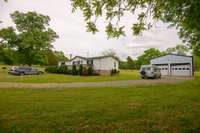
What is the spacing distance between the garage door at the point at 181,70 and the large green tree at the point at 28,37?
25.3 meters

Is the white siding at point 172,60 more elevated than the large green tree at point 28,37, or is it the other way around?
the large green tree at point 28,37

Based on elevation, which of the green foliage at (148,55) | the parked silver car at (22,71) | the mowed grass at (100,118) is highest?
the green foliage at (148,55)

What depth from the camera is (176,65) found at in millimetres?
35688

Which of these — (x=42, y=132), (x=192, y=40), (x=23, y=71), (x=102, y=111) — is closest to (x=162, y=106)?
(x=102, y=111)

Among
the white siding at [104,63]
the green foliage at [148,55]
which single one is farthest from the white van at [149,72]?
the green foliage at [148,55]

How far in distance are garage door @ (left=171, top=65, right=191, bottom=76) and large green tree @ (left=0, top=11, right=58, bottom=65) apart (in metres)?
25.3

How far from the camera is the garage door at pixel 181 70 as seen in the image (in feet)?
111

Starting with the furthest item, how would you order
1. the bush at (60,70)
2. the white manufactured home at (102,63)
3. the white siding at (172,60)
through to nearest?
1. the bush at (60,70)
2. the white manufactured home at (102,63)
3. the white siding at (172,60)

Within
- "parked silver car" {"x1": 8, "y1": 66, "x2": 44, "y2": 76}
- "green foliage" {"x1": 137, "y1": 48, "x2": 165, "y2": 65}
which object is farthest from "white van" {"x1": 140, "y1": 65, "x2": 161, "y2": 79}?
"green foliage" {"x1": 137, "y1": 48, "x2": 165, "y2": 65}

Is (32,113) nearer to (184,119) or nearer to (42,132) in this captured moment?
(42,132)

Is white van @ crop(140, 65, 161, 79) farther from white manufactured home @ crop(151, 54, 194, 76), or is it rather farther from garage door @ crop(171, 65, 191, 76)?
white manufactured home @ crop(151, 54, 194, 76)

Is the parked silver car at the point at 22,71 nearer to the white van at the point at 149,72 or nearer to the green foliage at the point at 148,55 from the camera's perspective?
the white van at the point at 149,72

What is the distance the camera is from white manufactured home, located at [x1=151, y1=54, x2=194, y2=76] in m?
Result: 33.7

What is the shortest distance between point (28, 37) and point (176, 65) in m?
28.6
